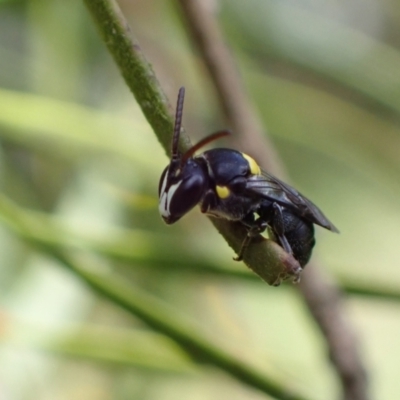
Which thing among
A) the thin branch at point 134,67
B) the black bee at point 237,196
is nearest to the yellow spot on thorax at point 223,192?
the black bee at point 237,196

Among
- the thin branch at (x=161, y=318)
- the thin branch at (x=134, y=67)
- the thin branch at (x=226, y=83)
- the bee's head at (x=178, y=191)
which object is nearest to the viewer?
the thin branch at (x=134, y=67)

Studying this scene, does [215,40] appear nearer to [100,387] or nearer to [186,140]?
[186,140]

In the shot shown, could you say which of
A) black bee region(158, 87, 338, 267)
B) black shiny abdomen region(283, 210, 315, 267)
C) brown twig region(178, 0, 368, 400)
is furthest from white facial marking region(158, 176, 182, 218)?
brown twig region(178, 0, 368, 400)

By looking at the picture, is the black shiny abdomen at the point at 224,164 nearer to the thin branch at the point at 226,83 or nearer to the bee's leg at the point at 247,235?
the bee's leg at the point at 247,235

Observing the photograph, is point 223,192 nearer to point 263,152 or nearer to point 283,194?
point 283,194

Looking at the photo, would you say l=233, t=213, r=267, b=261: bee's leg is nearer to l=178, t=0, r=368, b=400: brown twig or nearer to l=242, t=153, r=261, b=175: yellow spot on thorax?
l=242, t=153, r=261, b=175: yellow spot on thorax

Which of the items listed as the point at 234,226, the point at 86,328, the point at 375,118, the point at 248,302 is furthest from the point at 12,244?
the point at 375,118

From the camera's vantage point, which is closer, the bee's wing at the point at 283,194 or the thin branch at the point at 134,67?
the thin branch at the point at 134,67

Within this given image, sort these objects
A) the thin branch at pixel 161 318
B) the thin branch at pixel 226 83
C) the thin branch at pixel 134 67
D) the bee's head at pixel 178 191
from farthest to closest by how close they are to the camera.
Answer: the thin branch at pixel 226 83
the thin branch at pixel 161 318
the bee's head at pixel 178 191
the thin branch at pixel 134 67
